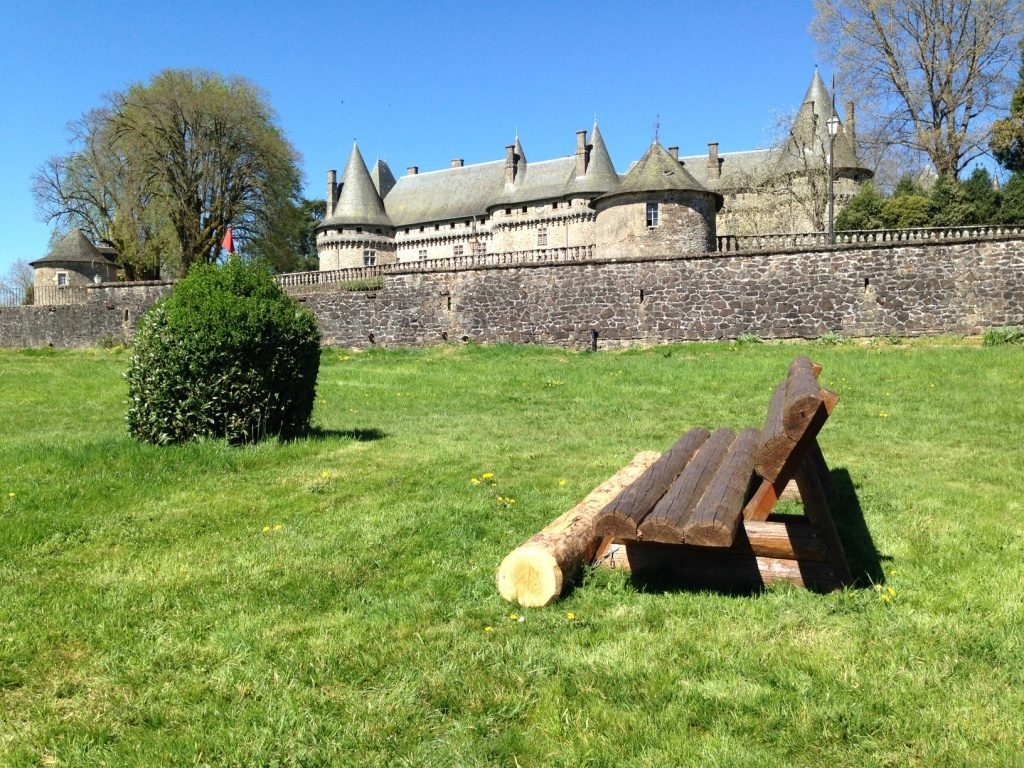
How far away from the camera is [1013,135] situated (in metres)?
29.9

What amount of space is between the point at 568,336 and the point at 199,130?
22864 mm

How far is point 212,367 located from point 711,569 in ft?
18.3

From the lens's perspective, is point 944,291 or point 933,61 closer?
point 944,291

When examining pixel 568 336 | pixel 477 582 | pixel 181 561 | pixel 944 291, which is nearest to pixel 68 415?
pixel 181 561

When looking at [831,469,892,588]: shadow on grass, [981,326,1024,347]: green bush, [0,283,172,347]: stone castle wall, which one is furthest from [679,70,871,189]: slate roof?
[831,469,892,588]: shadow on grass

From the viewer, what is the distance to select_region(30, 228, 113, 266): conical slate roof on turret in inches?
1763

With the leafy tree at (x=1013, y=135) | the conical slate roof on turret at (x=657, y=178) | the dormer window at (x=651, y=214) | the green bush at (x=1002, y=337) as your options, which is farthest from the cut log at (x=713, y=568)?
the leafy tree at (x=1013, y=135)

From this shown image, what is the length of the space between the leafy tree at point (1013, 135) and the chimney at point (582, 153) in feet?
62.9

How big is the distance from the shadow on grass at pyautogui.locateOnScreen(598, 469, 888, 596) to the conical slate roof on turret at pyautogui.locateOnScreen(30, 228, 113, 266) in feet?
160

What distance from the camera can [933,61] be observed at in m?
29.8

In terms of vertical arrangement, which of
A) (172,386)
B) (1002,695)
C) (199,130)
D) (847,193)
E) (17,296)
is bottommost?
(1002,695)

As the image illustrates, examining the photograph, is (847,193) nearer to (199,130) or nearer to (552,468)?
(199,130)

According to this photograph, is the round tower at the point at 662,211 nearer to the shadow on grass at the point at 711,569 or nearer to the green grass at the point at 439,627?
the green grass at the point at 439,627

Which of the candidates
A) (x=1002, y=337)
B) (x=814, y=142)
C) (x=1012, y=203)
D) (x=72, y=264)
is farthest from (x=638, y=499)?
(x=72, y=264)
